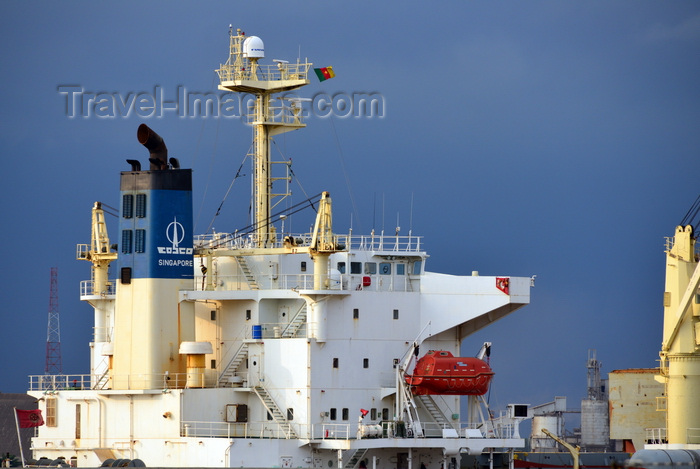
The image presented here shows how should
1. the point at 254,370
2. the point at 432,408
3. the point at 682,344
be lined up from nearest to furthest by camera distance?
the point at 254,370 → the point at 432,408 → the point at 682,344

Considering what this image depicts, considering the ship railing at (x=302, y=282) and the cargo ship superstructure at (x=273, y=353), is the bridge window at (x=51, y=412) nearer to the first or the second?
the cargo ship superstructure at (x=273, y=353)

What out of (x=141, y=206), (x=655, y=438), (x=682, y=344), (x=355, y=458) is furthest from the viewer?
(x=655, y=438)

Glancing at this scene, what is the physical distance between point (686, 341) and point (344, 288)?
13956 mm

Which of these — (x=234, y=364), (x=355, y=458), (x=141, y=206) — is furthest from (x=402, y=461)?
(x=141, y=206)

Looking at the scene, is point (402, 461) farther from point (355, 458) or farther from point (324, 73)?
point (324, 73)

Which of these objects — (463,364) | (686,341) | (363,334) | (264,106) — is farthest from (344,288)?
(686,341)

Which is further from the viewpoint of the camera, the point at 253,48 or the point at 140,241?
the point at 253,48

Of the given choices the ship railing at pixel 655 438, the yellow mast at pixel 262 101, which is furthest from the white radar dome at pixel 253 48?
the ship railing at pixel 655 438

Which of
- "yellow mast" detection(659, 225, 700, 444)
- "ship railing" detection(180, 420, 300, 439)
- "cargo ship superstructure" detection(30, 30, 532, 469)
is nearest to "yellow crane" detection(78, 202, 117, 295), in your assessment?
"cargo ship superstructure" detection(30, 30, 532, 469)

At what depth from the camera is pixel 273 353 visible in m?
49.4

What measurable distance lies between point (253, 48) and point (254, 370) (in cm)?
1191

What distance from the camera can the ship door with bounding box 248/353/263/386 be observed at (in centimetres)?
4972

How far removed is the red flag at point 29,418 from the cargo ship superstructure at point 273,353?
40 cm

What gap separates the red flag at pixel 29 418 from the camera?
168 ft
